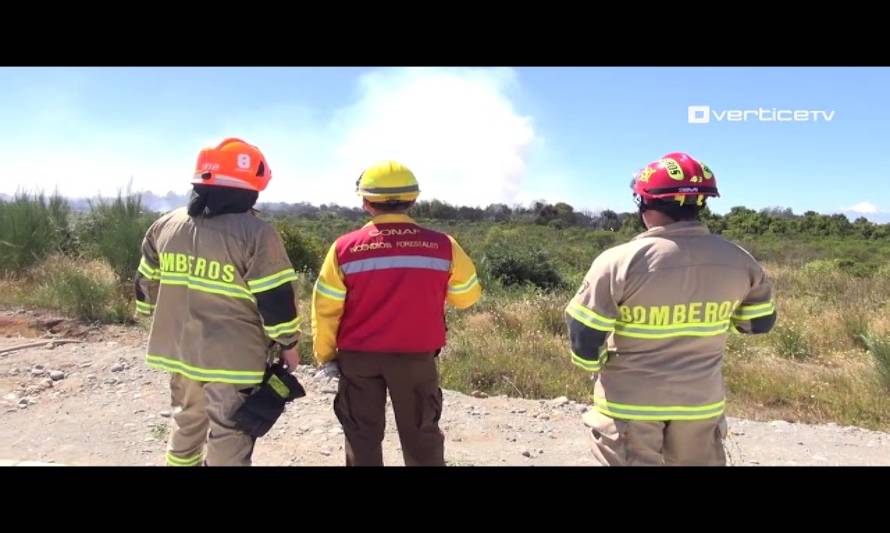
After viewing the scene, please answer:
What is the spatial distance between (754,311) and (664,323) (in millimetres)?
570

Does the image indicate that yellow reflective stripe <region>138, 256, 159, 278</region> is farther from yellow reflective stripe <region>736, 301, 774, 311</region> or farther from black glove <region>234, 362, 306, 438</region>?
yellow reflective stripe <region>736, 301, 774, 311</region>

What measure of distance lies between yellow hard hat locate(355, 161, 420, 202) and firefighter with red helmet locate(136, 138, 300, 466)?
54 centimetres

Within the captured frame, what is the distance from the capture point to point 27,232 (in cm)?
1141

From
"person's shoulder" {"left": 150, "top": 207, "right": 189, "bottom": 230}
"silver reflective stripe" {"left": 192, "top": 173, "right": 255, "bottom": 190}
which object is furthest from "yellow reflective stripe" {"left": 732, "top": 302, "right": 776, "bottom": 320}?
"person's shoulder" {"left": 150, "top": 207, "right": 189, "bottom": 230}

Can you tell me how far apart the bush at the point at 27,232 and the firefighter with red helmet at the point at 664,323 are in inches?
461

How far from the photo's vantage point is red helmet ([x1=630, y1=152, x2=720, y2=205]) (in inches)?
110

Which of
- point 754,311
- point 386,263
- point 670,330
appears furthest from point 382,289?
point 754,311

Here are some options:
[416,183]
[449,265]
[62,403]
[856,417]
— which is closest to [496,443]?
[449,265]

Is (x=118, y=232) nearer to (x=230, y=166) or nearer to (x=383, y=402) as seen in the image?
(x=230, y=166)

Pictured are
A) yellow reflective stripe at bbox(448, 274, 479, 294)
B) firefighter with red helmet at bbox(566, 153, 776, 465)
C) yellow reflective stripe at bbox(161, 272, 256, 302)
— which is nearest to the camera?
firefighter with red helmet at bbox(566, 153, 776, 465)

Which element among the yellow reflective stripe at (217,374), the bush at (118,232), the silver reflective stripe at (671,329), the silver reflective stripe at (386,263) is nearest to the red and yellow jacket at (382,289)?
the silver reflective stripe at (386,263)

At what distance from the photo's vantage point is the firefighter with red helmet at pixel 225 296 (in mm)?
3199

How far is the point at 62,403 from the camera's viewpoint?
18.5 feet

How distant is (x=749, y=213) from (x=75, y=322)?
41404 millimetres
